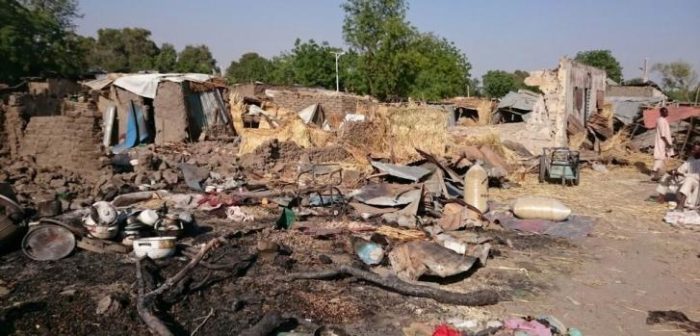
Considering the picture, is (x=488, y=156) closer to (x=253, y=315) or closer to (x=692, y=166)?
(x=692, y=166)

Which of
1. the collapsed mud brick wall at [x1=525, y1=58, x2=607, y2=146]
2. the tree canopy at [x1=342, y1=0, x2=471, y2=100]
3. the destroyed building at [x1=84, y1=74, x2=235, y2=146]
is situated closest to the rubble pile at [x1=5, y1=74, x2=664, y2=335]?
the destroyed building at [x1=84, y1=74, x2=235, y2=146]

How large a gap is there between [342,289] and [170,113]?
12090mm

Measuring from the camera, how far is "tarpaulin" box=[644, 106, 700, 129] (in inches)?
613

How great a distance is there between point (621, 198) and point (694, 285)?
16.1 feet

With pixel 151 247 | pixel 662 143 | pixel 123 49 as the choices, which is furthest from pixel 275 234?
pixel 123 49

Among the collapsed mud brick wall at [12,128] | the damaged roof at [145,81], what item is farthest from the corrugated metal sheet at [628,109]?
the collapsed mud brick wall at [12,128]

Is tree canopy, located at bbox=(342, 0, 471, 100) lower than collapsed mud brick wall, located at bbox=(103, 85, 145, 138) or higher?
higher

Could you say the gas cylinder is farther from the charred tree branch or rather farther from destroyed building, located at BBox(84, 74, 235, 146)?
destroyed building, located at BBox(84, 74, 235, 146)

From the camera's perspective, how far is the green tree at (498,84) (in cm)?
4250

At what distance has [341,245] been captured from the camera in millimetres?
6492

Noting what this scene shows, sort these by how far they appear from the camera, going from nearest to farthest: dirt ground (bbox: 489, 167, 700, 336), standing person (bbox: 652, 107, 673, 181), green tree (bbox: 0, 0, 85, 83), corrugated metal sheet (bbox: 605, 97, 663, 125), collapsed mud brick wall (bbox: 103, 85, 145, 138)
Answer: dirt ground (bbox: 489, 167, 700, 336)
standing person (bbox: 652, 107, 673, 181)
collapsed mud brick wall (bbox: 103, 85, 145, 138)
corrugated metal sheet (bbox: 605, 97, 663, 125)
green tree (bbox: 0, 0, 85, 83)

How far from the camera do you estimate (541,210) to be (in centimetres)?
793

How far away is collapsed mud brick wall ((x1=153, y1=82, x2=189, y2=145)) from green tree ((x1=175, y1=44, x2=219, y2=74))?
3682 centimetres

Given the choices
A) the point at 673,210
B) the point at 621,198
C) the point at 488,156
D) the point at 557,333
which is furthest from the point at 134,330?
the point at 488,156
